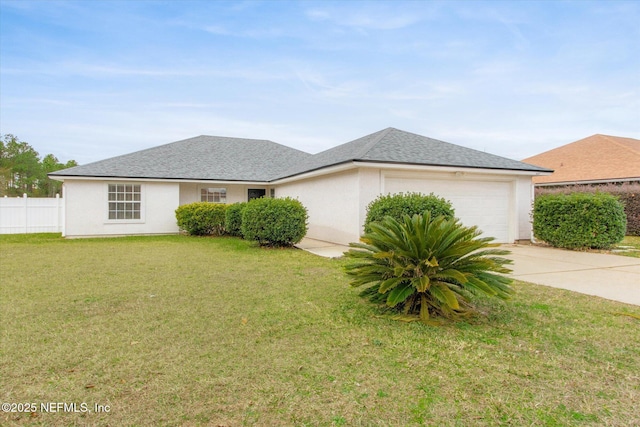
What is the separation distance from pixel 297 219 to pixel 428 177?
15.3ft

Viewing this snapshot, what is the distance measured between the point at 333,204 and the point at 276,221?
2.62 metres

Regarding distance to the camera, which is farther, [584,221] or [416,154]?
[416,154]

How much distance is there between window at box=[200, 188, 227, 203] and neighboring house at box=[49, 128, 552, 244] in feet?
0.17

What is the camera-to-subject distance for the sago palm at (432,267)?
437cm

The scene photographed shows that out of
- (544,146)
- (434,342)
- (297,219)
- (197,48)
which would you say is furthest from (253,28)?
(544,146)

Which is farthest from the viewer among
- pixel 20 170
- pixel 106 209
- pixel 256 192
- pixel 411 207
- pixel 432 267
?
pixel 20 170

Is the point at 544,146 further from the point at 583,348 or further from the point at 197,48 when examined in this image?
the point at 583,348

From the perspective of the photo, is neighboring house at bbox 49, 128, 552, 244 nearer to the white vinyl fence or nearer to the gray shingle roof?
the gray shingle roof

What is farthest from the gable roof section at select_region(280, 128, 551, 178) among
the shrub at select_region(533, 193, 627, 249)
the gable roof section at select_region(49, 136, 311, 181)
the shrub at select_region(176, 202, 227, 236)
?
the gable roof section at select_region(49, 136, 311, 181)

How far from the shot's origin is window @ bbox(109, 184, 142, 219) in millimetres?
16656

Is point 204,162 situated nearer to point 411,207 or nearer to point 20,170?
point 411,207

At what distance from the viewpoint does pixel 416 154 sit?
12.7m

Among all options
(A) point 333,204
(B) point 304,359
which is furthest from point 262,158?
(B) point 304,359

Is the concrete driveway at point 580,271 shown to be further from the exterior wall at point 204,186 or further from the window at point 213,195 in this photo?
the window at point 213,195
